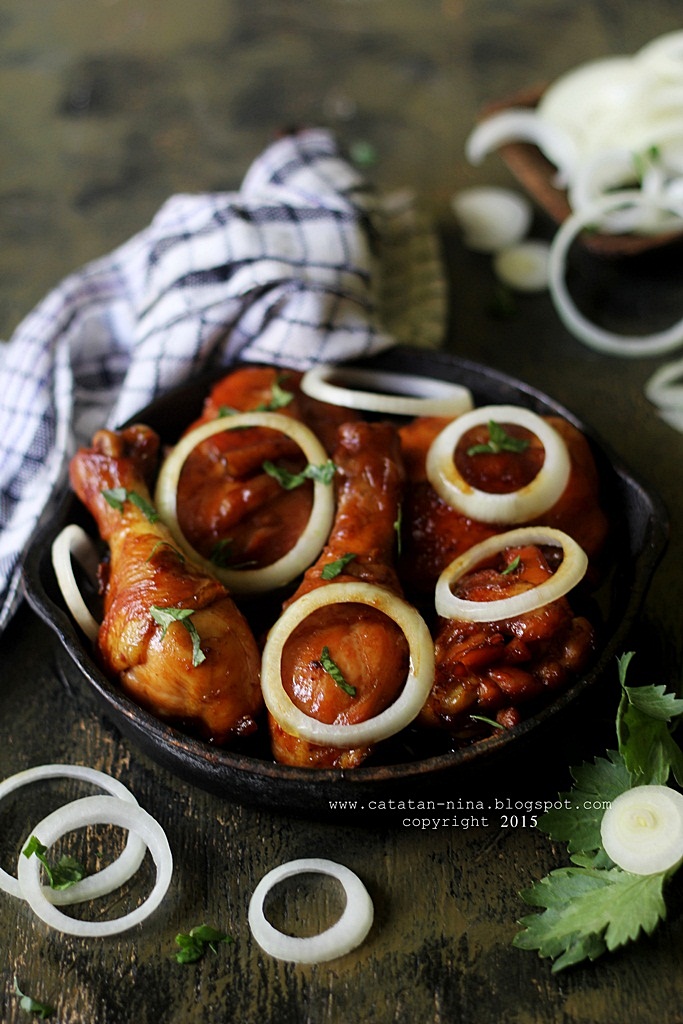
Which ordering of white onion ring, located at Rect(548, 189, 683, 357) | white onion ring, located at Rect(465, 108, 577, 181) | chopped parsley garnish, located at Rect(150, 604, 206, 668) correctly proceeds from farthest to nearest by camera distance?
white onion ring, located at Rect(465, 108, 577, 181) < white onion ring, located at Rect(548, 189, 683, 357) < chopped parsley garnish, located at Rect(150, 604, 206, 668)

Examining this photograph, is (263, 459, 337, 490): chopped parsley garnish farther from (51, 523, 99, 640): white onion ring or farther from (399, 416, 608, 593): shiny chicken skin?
(51, 523, 99, 640): white onion ring

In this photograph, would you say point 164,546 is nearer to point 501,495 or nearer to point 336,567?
point 336,567

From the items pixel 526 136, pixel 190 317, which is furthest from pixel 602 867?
pixel 526 136

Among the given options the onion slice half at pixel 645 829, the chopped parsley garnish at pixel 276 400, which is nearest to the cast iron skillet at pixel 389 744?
the onion slice half at pixel 645 829

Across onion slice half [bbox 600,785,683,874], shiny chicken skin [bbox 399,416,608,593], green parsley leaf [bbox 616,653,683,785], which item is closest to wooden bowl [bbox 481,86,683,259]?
shiny chicken skin [bbox 399,416,608,593]

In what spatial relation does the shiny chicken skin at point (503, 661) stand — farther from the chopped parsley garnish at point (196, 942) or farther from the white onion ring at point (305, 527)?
the chopped parsley garnish at point (196, 942)
